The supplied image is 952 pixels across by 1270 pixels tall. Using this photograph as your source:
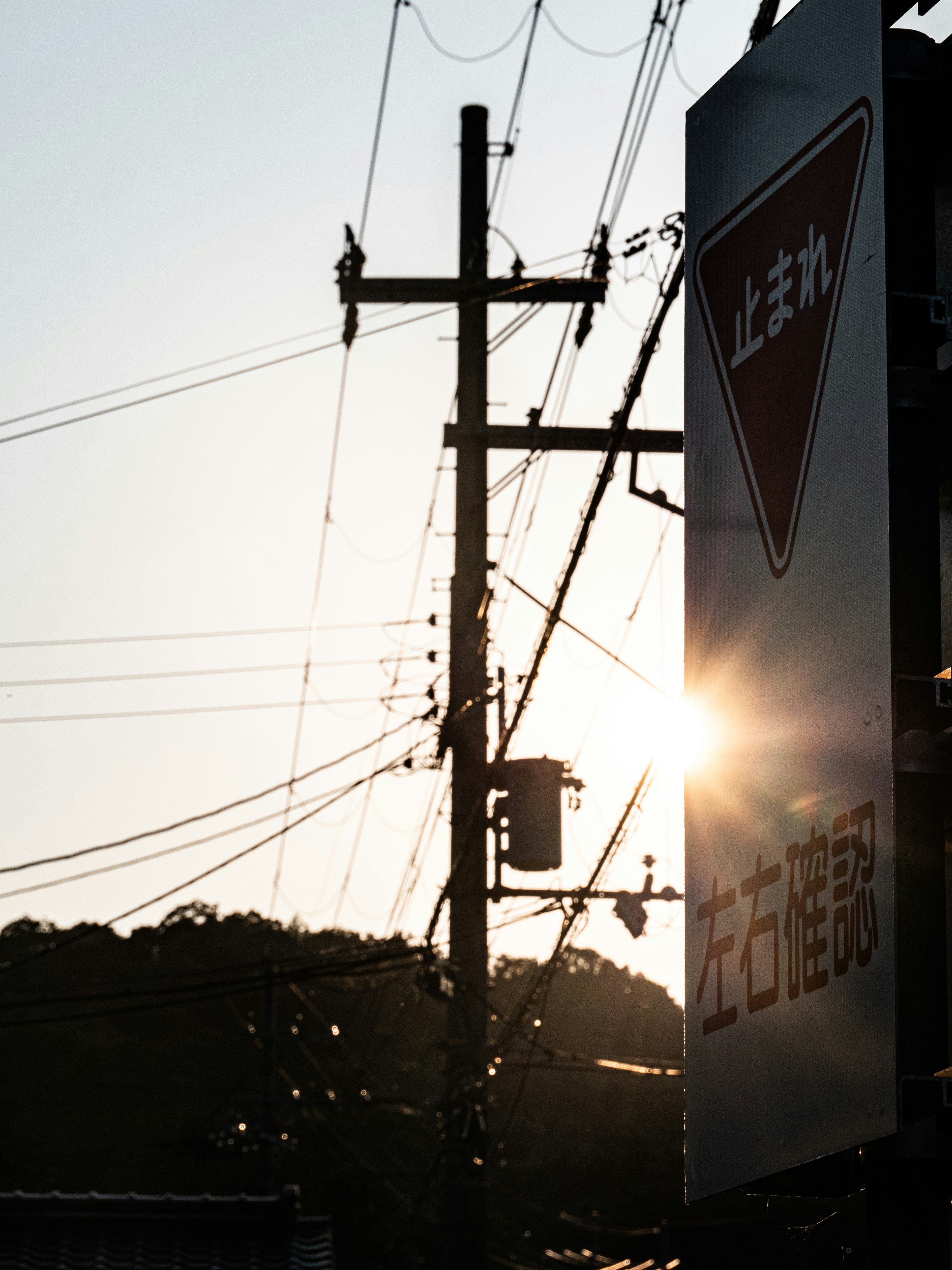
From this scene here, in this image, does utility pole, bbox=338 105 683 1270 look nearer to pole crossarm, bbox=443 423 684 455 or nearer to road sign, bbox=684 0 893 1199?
pole crossarm, bbox=443 423 684 455

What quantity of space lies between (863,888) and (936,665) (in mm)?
598

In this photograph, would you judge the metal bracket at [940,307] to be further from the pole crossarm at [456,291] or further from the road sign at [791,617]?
the pole crossarm at [456,291]

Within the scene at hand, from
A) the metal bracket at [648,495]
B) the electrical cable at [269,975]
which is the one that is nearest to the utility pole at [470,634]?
the electrical cable at [269,975]

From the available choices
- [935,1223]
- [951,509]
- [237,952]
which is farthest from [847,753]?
[237,952]

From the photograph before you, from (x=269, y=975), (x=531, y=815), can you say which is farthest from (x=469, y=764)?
(x=269, y=975)

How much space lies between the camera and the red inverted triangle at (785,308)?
14.4 ft

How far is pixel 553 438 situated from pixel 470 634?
2.51 m

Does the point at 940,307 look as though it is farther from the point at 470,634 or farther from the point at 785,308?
the point at 470,634

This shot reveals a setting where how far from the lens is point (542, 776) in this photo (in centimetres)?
1602

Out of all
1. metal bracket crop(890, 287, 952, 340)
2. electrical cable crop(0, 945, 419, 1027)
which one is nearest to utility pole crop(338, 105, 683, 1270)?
electrical cable crop(0, 945, 419, 1027)

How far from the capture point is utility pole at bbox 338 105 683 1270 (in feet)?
51.3

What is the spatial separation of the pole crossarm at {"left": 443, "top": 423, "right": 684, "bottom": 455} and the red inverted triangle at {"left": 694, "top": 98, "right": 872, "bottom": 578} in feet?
23.7

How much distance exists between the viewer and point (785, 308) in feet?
15.4

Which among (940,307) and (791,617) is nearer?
(940,307)
